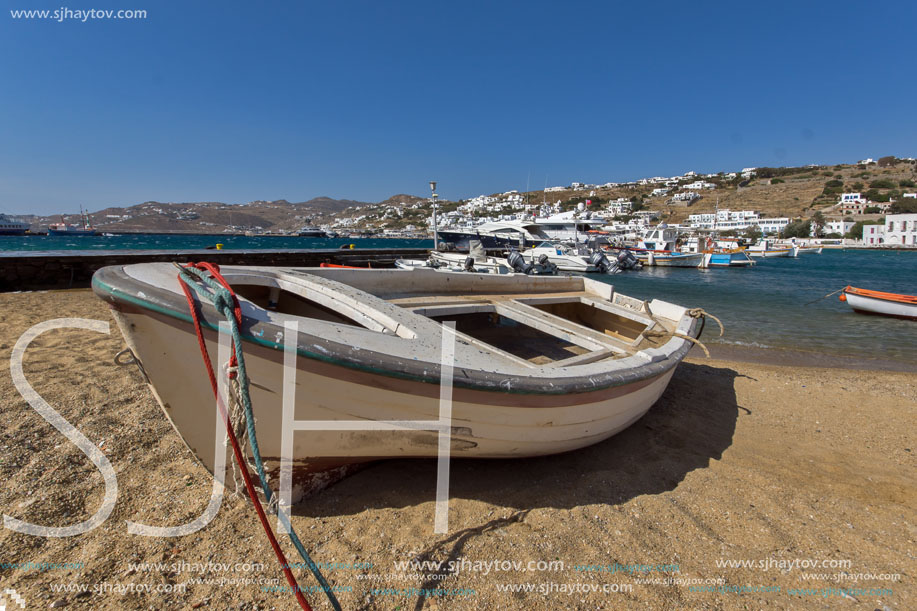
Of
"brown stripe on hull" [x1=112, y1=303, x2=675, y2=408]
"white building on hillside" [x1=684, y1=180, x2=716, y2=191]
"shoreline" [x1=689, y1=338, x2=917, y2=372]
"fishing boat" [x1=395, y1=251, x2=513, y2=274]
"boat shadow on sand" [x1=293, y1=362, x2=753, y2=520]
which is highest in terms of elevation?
"white building on hillside" [x1=684, y1=180, x2=716, y2=191]

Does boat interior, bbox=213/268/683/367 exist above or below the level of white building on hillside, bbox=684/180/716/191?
below

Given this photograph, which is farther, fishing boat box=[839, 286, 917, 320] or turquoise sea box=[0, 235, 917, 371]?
fishing boat box=[839, 286, 917, 320]

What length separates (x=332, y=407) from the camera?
89.4 inches

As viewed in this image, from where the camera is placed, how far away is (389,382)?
7.29 ft

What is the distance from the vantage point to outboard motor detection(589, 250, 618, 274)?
90.1 ft

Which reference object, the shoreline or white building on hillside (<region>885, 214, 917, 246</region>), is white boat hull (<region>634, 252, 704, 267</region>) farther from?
white building on hillside (<region>885, 214, 917, 246</region>)

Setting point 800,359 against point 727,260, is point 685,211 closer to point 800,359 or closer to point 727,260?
point 727,260

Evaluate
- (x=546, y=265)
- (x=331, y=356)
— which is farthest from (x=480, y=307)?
(x=546, y=265)

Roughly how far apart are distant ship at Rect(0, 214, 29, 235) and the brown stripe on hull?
98.3m

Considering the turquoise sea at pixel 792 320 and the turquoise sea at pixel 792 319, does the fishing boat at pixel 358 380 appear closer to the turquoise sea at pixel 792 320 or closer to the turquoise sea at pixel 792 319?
the turquoise sea at pixel 792 320

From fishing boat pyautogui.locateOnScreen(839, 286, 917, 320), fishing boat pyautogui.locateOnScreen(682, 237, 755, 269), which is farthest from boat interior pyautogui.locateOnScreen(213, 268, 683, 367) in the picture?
fishing boat pyautogui.locateOnScreen(682, 237, 755, 269)

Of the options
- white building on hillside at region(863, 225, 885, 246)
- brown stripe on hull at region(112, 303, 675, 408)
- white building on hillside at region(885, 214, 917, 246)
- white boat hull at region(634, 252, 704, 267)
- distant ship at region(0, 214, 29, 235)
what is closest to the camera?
brown stripe on hull at region(112, 303, 675, 408)

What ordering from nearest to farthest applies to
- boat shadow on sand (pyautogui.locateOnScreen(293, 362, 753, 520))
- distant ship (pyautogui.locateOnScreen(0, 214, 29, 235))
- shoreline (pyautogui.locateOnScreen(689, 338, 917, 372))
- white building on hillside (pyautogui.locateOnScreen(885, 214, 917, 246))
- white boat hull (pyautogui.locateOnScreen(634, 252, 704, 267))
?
boat shadow on sand (pyautogui.locateOnScreen(293, 362, 753, 520)), shoreline (pyautogui.locateOnScreen(689, 338, 917, 372)), white boat hull (pyautogui.locateOnScreen(634, 252, 704, 267)), white building on hillside (pyautogui.locateOnScreen(885, 214, 917, 246)), distant ship (pyautogui.locateOnScreen(0, 214, 29, 235))

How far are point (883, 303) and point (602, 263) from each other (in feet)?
53.7
